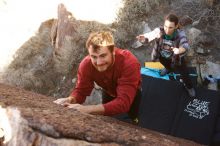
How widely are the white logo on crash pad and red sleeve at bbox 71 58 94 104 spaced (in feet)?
6.60

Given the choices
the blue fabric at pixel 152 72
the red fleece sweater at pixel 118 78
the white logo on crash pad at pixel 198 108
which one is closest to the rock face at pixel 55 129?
the red fleece sweater at pixel 118 78

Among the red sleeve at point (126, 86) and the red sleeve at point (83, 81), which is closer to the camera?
the red sleeve at point (126, 86)

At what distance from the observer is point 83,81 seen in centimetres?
316

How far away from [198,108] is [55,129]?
11.0ft

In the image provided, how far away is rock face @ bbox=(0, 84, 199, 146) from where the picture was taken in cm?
167

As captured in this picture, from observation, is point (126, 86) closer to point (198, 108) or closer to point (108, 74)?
point (108, 74)

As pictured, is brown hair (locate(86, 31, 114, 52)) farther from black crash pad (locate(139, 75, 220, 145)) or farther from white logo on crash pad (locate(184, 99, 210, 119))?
white logo on crash pad (locate(184, 99, 210, 119))

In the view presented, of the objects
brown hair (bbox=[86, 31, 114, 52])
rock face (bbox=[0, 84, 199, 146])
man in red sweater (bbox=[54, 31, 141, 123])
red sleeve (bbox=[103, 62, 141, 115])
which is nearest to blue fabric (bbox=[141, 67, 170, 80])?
man in red sweater (bbox=[54, 31, 141, 123])

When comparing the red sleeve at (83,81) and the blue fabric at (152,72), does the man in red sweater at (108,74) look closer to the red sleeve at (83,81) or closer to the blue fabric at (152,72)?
the red sleeve at (83,81)

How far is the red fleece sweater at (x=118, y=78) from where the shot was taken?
2853 mm

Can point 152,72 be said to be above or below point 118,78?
below

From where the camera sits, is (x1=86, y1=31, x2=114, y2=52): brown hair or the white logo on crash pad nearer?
(x1=86, y1=31, x2=114, y2=52): brown hair

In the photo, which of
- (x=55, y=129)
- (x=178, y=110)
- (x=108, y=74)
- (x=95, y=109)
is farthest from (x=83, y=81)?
(x=178, y=110)

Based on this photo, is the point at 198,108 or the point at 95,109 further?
the point at 198,108
